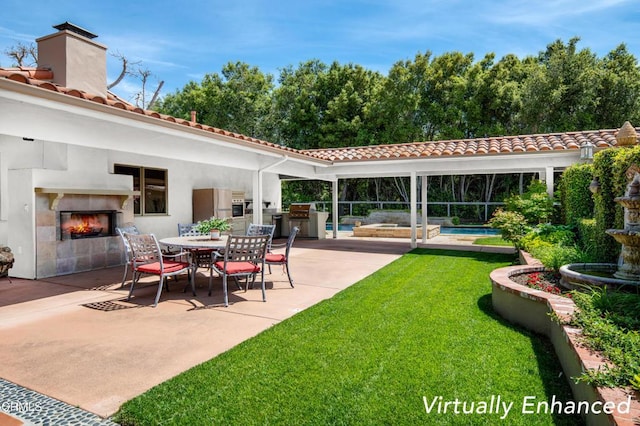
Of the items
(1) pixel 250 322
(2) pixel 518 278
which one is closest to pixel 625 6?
(2) pixel 518 278

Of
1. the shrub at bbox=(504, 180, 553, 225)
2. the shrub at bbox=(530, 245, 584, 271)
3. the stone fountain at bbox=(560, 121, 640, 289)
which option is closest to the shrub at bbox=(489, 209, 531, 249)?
the shrub at bbox=(504, 180, 553, 225)

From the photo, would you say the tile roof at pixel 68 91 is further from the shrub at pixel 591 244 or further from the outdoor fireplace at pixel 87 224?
the shrub at pixel 591 244

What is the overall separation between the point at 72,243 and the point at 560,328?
813cm

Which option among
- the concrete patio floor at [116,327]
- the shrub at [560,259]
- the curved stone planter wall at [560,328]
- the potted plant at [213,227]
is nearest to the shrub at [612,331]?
the curved stone planter wall at [560,328]

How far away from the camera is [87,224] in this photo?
7.80m

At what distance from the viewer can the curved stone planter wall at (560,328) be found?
2004mm

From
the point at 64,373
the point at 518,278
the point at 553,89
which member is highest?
the point at 553,89

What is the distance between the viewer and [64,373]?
123 inches

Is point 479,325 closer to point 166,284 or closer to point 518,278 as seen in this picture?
point 518,278

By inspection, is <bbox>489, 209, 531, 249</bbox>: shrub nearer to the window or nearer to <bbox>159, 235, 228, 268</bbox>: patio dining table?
<bbox>159, 235, 228, 268</bbox>: patio dining table

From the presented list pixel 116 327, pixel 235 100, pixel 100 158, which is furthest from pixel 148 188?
pixel 235 100

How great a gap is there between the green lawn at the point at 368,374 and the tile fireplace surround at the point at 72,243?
17.6 feet

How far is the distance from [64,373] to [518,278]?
203 inches

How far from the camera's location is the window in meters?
9.05
